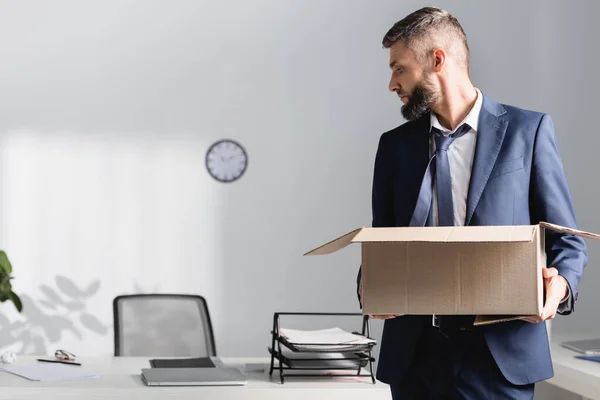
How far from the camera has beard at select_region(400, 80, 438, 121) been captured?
5.62ft

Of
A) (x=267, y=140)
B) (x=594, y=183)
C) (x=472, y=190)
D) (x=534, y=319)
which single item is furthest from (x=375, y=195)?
(x=594, y=183)

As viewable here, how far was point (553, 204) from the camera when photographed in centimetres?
162

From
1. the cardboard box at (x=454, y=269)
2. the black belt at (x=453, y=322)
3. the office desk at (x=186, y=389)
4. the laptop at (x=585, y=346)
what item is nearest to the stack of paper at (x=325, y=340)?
the office desk at (x=186, y=389)

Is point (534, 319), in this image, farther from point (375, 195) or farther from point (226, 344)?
point (226, 344)

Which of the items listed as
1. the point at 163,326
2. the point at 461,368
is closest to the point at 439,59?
the point at 461,368

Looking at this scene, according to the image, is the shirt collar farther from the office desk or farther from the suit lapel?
the office desk

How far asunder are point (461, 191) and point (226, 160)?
327cm

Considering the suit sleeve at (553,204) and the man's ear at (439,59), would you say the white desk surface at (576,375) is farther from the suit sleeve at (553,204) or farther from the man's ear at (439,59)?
the man's ear at (439,59)

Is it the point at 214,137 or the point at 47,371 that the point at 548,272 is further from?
the point at 214,137

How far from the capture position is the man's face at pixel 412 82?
1716 mm

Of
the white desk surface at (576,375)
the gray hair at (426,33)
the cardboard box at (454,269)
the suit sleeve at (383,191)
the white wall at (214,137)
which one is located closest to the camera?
the cardboard box at (454,269)

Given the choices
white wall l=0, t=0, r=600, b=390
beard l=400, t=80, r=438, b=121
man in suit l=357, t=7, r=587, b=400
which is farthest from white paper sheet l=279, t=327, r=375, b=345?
white wall l=0, t=0, r=600, b=390

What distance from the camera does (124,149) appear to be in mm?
4812

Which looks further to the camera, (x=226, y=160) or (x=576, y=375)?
(x=226, y=160)
